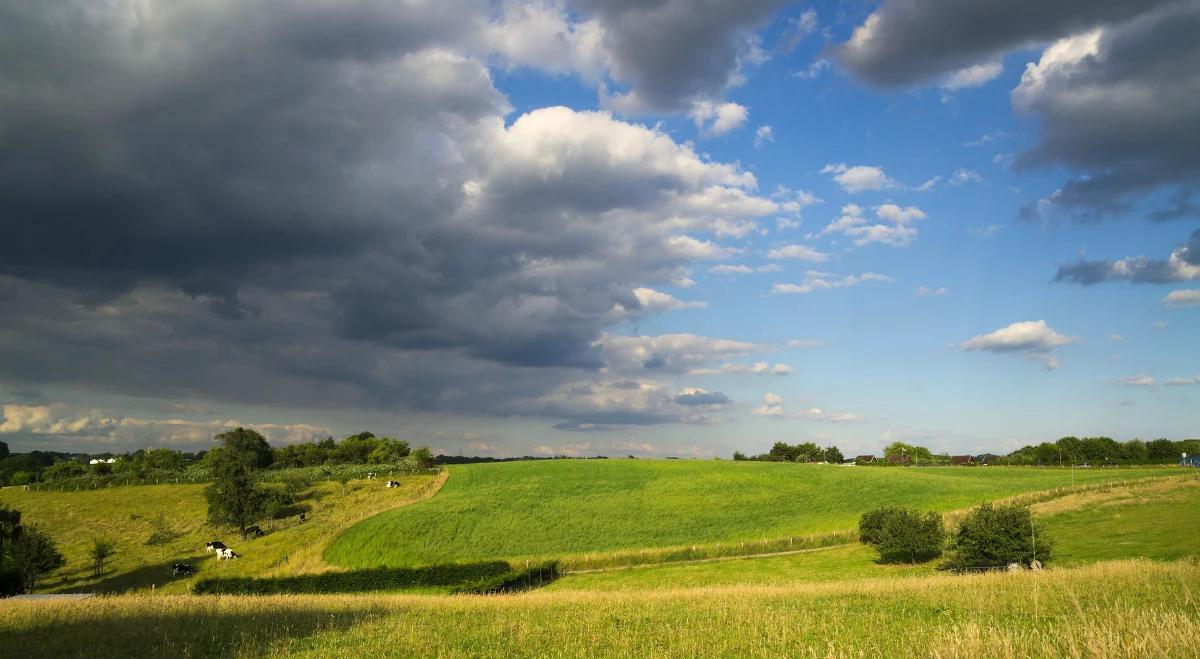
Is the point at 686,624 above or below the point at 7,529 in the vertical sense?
above

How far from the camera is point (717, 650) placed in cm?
1597

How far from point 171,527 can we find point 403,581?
45.4 metres

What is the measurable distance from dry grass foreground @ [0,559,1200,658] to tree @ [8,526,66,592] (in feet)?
153

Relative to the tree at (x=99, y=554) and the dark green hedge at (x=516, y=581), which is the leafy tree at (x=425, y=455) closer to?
the tree at (x=99, y=554)

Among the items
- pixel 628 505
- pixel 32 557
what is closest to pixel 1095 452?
pixel 628 505

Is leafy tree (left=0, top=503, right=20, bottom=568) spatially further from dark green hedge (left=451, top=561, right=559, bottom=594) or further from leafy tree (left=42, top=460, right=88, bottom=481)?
leafy tree (left=42, top=460, right=88, bottom=481)

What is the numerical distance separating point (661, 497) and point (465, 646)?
236 feet

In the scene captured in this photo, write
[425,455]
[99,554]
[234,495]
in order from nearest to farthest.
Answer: [99,554] < [234,495] < [425,455]

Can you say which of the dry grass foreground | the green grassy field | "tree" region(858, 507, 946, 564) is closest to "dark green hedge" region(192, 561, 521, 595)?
the green grassy field

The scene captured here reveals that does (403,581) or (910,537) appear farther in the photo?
(403,581)

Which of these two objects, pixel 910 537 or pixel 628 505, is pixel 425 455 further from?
pixel 910 537

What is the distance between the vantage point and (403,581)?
56.4 meters

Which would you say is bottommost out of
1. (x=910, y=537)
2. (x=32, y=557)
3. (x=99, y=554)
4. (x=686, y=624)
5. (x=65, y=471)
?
(x=99, y=554)

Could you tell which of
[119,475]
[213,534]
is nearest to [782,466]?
[213,534]
